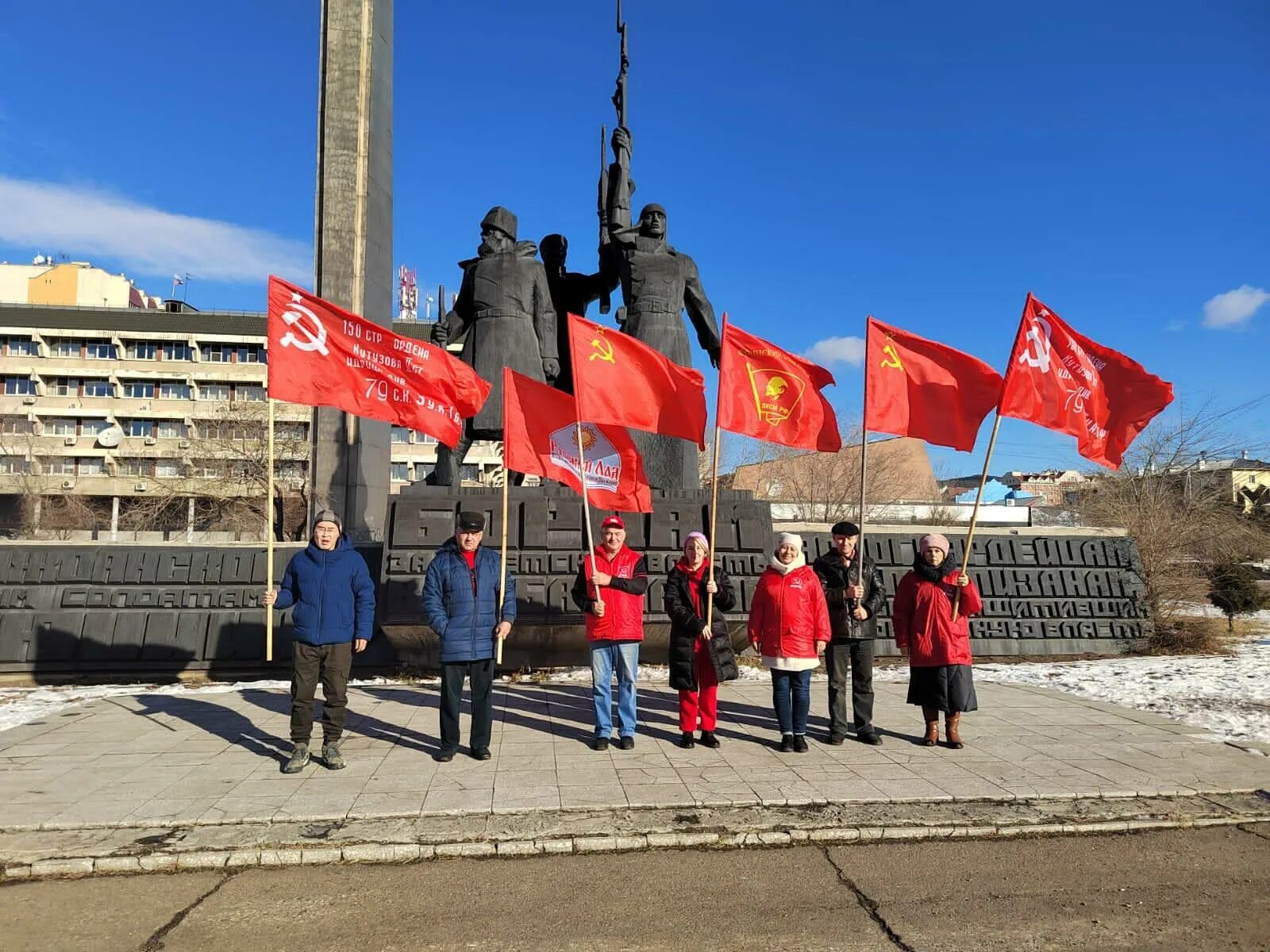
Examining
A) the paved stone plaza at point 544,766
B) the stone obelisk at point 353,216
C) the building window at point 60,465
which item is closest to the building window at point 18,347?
the building window at point 60,465

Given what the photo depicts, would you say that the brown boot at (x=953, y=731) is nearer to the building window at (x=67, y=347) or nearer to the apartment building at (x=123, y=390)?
the apartment building at (x=123, y=390)

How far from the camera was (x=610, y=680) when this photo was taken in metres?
5.80

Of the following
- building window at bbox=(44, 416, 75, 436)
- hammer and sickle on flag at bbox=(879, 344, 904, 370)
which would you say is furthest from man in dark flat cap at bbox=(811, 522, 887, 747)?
building window at bbox=(44, 416, 75, 436)

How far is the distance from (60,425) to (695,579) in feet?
200

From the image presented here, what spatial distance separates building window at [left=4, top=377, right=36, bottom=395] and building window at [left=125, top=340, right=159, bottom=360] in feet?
20.6

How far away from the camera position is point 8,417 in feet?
160

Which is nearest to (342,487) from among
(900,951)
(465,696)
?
(465,696)

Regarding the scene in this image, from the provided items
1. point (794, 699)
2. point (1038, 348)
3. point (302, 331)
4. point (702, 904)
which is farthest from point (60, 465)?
point (702, 904)

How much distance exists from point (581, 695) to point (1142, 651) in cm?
756

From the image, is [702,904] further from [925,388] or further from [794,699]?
Result: [925,388]

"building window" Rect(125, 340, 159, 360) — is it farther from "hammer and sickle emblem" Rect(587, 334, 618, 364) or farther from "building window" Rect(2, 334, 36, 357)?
"hammer and sickle emblem" Rect(587, 334, 618, 364)

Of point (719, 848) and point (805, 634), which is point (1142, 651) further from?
point (719, 848)

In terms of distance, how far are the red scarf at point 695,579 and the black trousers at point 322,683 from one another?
2.39m

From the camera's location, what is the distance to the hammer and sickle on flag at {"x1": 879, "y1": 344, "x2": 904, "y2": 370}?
629 centimetres
